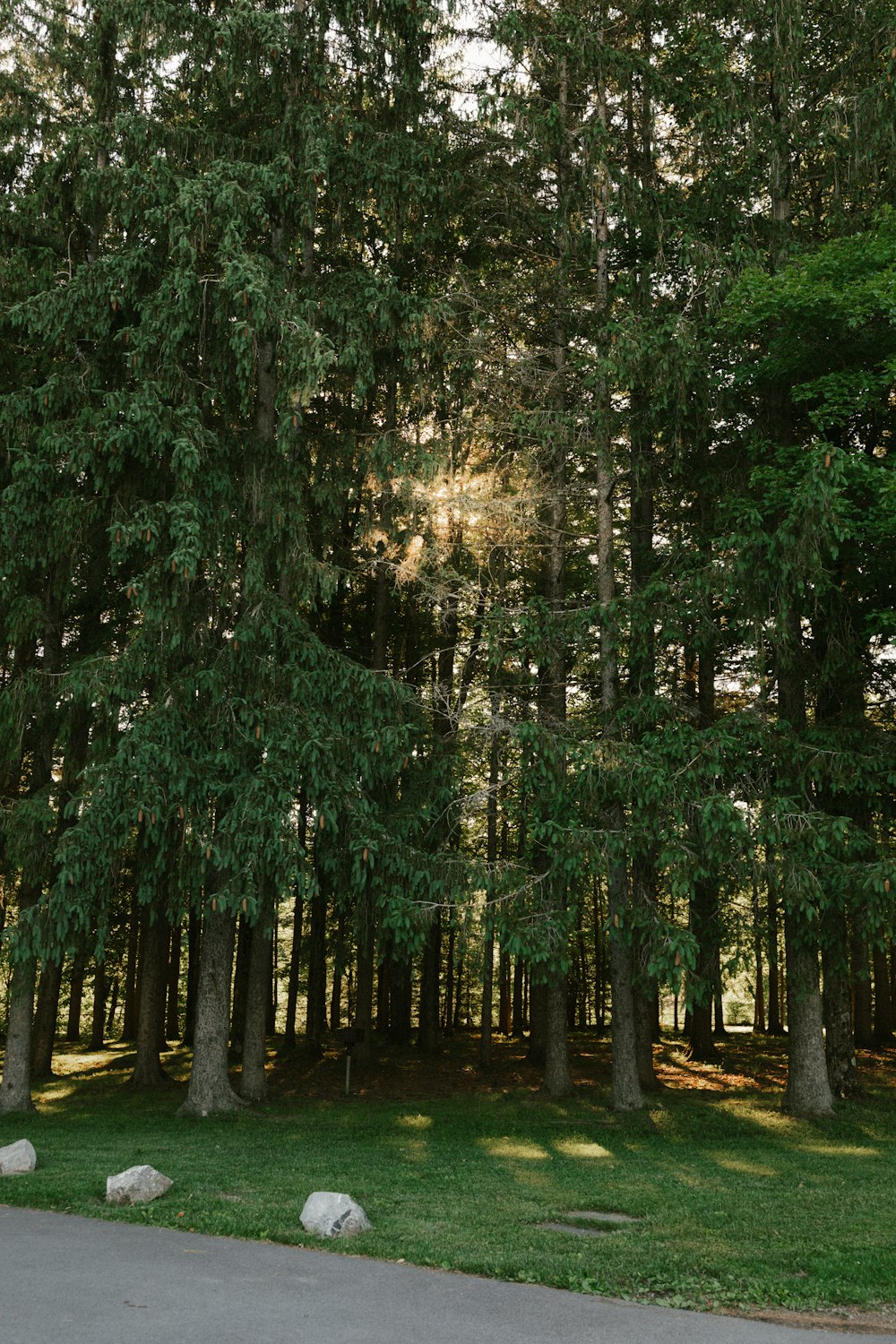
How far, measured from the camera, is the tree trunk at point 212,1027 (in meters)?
13.6

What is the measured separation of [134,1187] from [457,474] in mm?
10273

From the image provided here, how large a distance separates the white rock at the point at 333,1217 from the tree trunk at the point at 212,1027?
675 centimetres

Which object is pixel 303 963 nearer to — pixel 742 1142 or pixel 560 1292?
pixel 742 1142

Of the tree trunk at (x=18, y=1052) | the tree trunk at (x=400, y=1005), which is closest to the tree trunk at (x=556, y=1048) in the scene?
the tree trunk at (x=18, y=1052)

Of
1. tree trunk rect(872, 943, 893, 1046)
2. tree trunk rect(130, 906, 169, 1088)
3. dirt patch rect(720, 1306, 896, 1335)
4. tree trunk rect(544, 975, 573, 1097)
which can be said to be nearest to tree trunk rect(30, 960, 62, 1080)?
tree trunk rect(130, 906, 169, 1088)

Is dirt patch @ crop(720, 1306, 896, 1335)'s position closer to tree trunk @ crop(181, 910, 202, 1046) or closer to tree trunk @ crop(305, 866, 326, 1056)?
tree trunk @ crop(305, 866, 326, 1056)

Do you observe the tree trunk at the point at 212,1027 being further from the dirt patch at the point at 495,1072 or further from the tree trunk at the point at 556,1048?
the tree trunk at the point at 556,1048

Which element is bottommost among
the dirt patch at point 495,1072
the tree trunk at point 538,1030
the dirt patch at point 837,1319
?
the dirt patch at point 495,1072

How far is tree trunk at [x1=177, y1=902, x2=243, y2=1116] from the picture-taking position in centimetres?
1360

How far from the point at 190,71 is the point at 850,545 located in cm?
1119

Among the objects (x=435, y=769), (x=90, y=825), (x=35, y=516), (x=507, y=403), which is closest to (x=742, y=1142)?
(x=435, y=769)

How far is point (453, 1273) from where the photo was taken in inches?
238

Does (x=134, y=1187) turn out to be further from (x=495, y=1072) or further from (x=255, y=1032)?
(x=495, y=1072)

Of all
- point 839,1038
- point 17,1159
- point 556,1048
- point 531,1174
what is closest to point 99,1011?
point 556,1048
